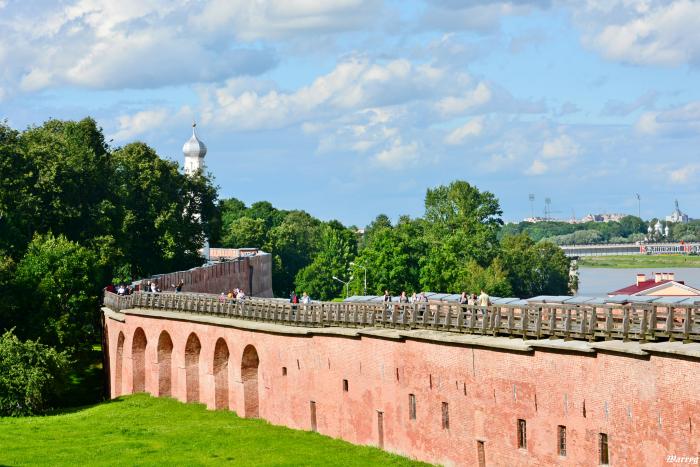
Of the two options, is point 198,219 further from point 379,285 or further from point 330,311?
point 330,311

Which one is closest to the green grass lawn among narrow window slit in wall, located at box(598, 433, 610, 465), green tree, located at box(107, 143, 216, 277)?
narrow window slit in wall, located at box(598, 433, 610, 465)

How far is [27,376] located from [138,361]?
29.8 ft

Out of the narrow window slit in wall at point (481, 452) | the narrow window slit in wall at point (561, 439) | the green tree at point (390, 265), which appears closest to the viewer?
the narrow window slit in wall at point (561, 439)

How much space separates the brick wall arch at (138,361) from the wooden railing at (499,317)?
1109 centimetres

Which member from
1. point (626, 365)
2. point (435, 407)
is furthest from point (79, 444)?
point (626, 365)

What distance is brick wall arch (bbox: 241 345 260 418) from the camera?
195ft

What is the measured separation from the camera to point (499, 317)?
136 feet

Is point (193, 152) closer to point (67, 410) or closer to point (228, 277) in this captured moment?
point (228, 277)

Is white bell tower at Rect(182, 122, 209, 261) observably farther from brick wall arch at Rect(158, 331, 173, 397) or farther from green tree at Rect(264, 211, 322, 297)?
brick wall arch at Rect(158, 331, 173, 397)

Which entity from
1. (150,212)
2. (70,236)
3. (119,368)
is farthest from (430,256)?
(119,368)

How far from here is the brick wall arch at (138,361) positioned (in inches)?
2940

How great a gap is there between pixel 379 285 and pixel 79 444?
71.8 meters

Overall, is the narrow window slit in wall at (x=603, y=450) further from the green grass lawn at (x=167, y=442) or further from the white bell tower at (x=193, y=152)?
the white bell tower at (x=193, y=152)

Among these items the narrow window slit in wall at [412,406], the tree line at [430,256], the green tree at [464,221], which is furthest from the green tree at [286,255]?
the narrow window slit in wall at [412,406]
